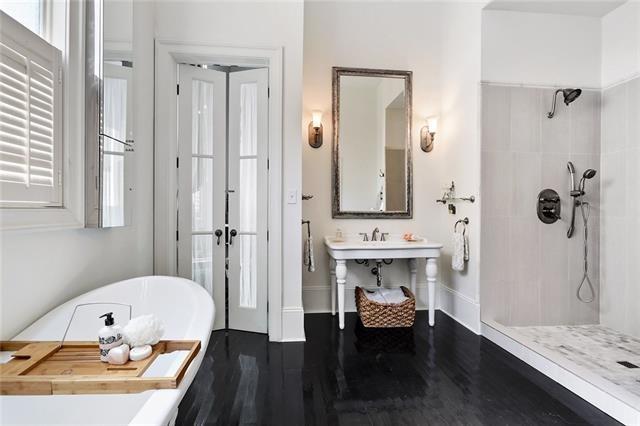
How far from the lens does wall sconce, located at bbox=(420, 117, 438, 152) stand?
3138 mm

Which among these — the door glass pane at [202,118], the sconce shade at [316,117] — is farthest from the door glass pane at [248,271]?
the sconce shade at [316,117]

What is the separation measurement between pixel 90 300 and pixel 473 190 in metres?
2.78

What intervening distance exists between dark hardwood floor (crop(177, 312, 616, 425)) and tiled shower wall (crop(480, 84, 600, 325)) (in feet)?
1.98

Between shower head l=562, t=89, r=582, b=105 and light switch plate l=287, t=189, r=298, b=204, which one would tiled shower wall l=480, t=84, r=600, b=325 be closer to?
shower head l=562, t=89, r=582, b=105

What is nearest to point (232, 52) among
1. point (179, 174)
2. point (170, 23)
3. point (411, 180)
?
point (170, 23)

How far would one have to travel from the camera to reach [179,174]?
243cm

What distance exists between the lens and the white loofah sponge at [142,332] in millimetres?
903

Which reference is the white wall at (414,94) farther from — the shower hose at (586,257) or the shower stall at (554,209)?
the shower hose at (586,257)

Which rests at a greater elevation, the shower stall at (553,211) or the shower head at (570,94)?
the shower head at (570,94)

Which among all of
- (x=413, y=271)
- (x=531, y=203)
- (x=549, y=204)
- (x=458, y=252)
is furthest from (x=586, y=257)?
(x=413, y=271)

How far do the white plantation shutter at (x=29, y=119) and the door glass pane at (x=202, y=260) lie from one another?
1234 millimetres

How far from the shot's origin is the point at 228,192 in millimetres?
2533

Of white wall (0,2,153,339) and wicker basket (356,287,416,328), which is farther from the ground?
white wall (0,2,153,339)

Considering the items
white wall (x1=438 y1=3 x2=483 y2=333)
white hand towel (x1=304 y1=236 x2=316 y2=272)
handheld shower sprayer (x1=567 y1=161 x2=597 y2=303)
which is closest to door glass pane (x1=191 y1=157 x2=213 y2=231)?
white hand towel (x1=304 y1=236 x2=316 y2=272)
